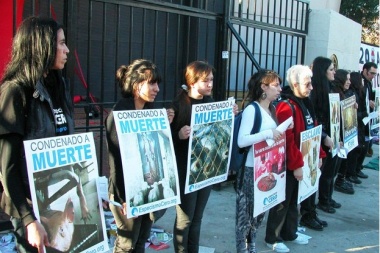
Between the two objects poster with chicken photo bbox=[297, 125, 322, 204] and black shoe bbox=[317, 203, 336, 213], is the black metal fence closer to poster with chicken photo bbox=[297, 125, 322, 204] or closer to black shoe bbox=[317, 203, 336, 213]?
poster with chicken photo bbox=[297, 125, 322, 204]

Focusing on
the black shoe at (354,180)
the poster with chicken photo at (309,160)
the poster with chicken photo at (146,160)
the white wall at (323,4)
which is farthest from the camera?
the white wall at (323,4)

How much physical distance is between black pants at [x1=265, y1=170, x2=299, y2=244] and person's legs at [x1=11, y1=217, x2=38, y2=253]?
2585 mm

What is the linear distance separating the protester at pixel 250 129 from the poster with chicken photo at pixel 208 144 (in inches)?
6.3

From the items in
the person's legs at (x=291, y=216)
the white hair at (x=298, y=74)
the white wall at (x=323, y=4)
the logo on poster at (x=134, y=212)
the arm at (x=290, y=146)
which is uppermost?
the white wall at (x=323, y=4)

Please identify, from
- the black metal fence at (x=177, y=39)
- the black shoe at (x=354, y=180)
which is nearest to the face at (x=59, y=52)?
the black metal fence at (x=177, y=39)

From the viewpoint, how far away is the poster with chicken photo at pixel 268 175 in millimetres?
3734

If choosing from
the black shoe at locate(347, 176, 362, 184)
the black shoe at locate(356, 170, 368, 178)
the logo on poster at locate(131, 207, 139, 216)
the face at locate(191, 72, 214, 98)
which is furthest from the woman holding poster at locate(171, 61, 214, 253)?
the black shoe at locate(356, 170, 368, 178)

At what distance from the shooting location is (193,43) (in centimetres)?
578

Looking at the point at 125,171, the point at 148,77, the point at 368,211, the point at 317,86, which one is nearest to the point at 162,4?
the point at 317,86

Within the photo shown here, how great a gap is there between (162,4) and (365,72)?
4.18 metres

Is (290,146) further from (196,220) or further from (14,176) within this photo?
(14,176)

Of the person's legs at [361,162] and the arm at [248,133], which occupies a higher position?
the arm at [248,133]

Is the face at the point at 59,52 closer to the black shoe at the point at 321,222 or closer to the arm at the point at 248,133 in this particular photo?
the arm at the point at 248,133

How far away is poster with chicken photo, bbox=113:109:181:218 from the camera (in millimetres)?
2738
